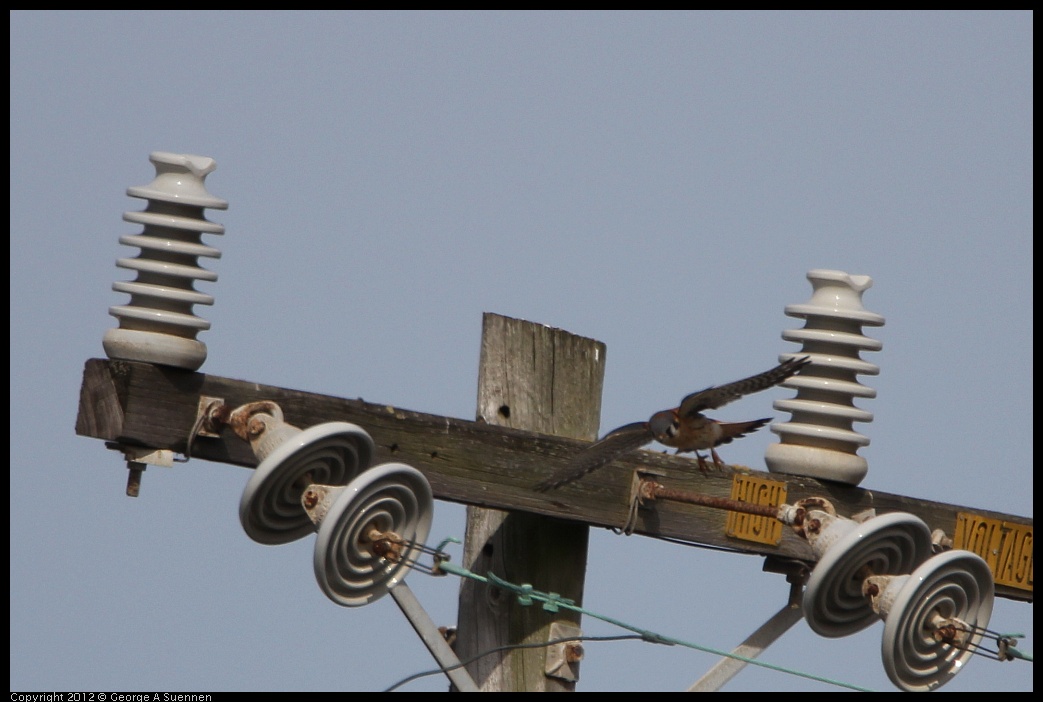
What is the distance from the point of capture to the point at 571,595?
5207mm

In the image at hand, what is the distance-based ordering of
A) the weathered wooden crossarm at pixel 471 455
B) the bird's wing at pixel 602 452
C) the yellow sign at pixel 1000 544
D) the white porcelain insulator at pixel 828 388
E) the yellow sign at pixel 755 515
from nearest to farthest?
1. the weathered wooden crossarm at pixel 471 455
2. the bird's wing at pixel 602 452
3. the yellow sign at pixel 755 515
4. the white porcelain insulator at pixel 828 388
5. the yellow sign at pixel 1000 544

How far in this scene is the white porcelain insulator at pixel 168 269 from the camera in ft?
15.1

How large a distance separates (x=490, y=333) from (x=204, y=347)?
1.03m

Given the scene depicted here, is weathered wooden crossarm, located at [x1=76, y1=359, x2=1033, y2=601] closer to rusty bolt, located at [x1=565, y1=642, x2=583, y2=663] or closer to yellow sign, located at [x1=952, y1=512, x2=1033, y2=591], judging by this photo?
yellow sign, located at [x1=952, y1=512, x2=1033, y2=591]

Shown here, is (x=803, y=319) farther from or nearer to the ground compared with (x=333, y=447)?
farther from the ground

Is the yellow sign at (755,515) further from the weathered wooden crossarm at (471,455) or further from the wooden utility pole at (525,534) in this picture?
the wooden utility pole at (525,534)

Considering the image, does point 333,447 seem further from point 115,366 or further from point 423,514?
point 115,366

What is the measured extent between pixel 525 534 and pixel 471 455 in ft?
1.23

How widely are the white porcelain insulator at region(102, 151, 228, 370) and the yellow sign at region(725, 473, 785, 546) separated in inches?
70.7

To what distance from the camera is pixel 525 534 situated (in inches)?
205

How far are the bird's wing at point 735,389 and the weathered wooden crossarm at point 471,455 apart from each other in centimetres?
29

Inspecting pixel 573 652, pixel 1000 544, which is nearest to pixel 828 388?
pixel 1000 544

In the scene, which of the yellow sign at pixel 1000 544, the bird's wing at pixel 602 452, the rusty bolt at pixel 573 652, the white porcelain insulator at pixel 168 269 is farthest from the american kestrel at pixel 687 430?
the white porcelain insulator at pixel 168 269

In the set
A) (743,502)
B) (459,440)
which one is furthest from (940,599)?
(459,440)
